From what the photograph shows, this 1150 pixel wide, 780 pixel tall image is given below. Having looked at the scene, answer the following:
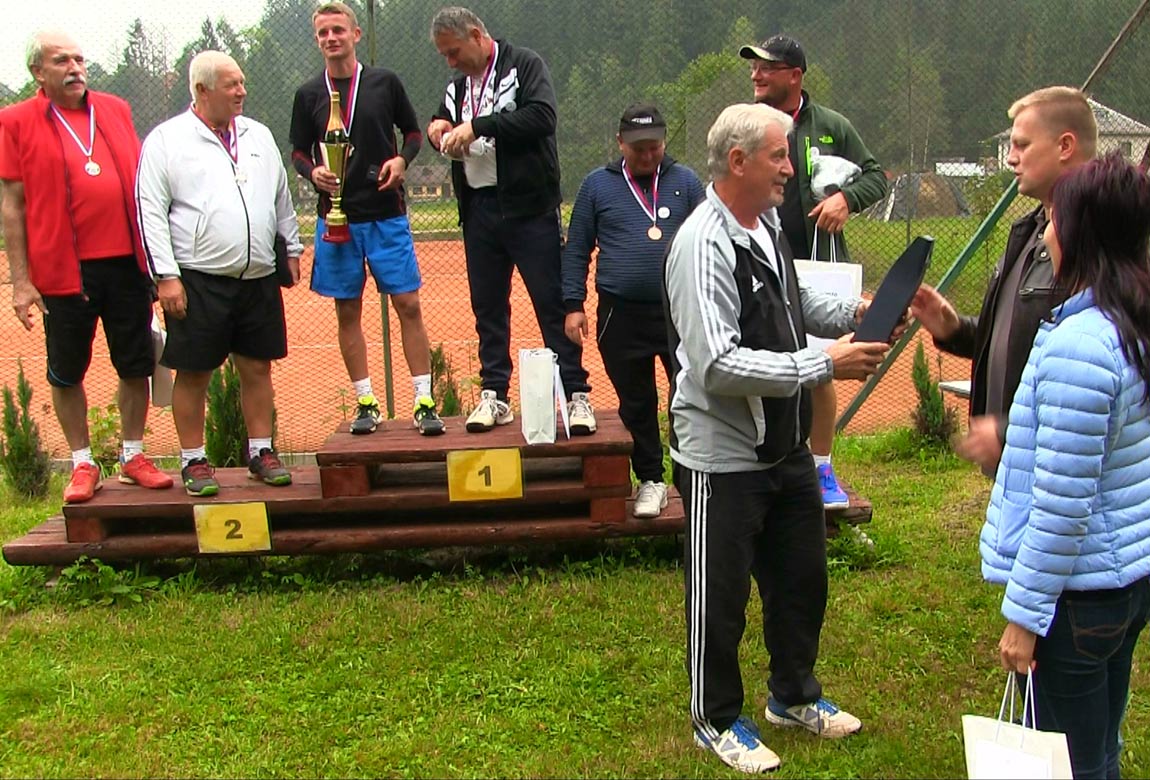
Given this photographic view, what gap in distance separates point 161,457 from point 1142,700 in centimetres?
580

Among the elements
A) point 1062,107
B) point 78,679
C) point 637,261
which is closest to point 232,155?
point 637,261

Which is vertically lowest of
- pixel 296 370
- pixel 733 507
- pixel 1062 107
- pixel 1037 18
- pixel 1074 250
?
pixel 296 370

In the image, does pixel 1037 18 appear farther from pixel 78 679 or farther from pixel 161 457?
pixel 78 679

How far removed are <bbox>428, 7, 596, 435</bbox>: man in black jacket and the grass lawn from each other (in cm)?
82

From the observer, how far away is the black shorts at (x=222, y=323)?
4383 millimetres

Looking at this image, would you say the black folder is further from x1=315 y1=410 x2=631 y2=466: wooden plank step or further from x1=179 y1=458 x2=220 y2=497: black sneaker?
x1=179 y1=458 x2=220 y2=497: black sneaker

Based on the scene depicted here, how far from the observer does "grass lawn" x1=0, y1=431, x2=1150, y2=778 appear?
3.29m

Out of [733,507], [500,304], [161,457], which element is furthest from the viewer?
[161,457]

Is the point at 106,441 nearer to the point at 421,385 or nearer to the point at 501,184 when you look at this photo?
the point at 421,385

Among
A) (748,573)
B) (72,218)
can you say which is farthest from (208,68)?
(748,573)

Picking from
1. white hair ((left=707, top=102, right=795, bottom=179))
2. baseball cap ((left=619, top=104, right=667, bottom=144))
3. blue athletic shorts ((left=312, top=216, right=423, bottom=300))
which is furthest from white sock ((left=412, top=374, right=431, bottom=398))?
white hair ((left=707, top=102, right=795, bottom=179))

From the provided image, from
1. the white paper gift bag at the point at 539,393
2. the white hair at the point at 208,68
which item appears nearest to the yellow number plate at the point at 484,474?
the white paper gift bag at the point at 539,393

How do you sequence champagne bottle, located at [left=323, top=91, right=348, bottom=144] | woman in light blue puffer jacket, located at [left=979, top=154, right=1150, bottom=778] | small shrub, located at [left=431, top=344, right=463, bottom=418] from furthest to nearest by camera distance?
small shrub, located at [left=431, top=344, right=463, bottom=418] < champagne bottle, located at [left=323, top=91, right=348, bottom=144] < woman in light blue puffer jacket, located at [left=979, top=154, right=1150, bottom=778]

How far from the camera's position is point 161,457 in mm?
6996
